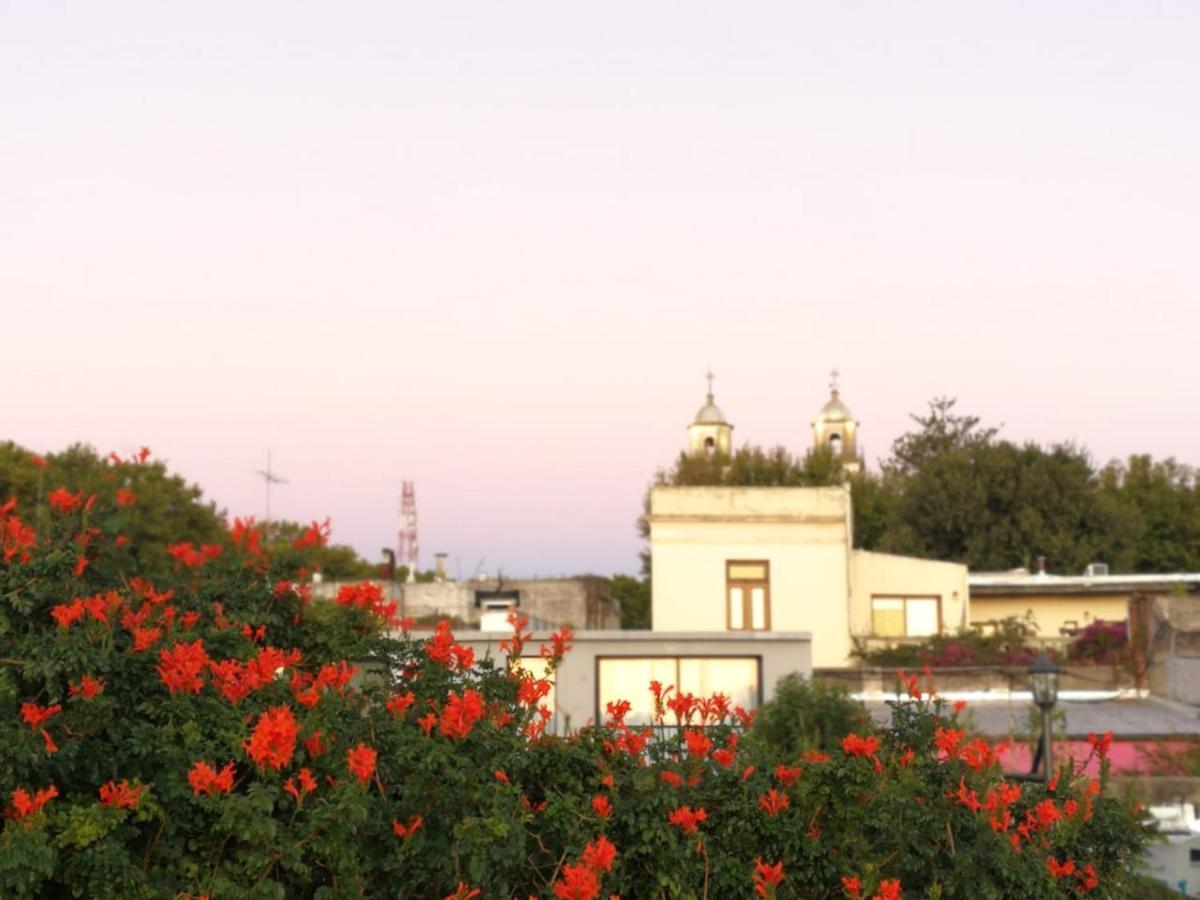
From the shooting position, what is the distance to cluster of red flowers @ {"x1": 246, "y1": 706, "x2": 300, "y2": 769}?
6.18m

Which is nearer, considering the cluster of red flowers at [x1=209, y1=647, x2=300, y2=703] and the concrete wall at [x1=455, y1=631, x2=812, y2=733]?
the cluster of red flowers at [x1=209, y1=647, x2=300, y2=703]

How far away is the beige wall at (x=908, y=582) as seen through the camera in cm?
4206

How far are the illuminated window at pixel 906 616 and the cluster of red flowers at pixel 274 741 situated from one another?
37061 millimetres

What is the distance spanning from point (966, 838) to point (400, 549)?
75.1 m

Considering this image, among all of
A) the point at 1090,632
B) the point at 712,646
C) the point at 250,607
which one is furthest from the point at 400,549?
the point at 250,607

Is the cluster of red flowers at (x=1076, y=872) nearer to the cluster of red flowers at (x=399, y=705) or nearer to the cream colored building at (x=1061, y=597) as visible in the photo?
the cluster of red flowers at (x=399, y=705)

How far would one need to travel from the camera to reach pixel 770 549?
39.1m

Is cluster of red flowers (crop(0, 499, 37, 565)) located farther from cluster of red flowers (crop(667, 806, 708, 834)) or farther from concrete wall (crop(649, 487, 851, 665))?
concrete wall (crop(649, 487, 851, 665))

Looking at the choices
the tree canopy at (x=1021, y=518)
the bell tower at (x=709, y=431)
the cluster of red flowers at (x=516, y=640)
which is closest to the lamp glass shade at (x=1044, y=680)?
the cluster of red flowers at (x=516, y=640)

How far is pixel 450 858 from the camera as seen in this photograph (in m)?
6.48

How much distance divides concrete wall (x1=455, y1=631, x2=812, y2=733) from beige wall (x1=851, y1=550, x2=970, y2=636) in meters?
18.1

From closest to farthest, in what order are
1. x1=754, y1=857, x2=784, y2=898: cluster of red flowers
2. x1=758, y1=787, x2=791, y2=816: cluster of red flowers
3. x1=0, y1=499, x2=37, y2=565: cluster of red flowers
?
x1=754, y1=857, x2=784, y2=898: cluster of red flowers → x1=758, y1=787, x2=791, y2=816: cluster of red flowers → x1=0, y1=499, x2=37, y2=565: cluster of red flowers

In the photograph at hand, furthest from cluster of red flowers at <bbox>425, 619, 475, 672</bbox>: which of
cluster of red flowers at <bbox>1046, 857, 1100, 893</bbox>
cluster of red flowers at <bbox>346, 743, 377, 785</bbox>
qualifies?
cluster of red flowers at <bbox>1046, 857, 1100, 893</bbox>

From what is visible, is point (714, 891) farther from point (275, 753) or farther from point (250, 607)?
point (250, 607)
